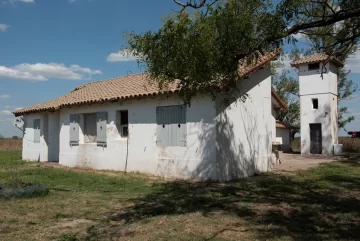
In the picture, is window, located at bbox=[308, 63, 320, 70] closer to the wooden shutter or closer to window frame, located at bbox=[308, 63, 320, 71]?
window frame, located at bbox=[308, 63, 320, 71]

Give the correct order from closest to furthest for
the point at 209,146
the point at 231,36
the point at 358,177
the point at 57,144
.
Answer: the point at 231,36 < the point at 209,146 < the point at 358,177 < the point at 57,144

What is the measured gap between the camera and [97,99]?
15219 mm

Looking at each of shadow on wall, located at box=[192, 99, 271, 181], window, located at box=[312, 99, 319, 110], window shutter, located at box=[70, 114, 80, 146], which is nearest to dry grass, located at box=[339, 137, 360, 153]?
window, located at box=[312, 99, 319, 110]

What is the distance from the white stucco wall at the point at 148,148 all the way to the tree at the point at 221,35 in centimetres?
461

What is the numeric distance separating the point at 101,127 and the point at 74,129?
7.14ft

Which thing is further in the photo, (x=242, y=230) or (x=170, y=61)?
(x=170, y=61)

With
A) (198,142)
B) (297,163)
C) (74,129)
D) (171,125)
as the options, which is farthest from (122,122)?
(297,163)

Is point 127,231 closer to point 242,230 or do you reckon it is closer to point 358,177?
point 242,230

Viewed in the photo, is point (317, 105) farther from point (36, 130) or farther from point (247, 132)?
point (36, 130)

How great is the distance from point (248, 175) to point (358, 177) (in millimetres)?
3937

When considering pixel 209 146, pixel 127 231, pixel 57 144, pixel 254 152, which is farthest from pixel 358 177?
pixel 57 144

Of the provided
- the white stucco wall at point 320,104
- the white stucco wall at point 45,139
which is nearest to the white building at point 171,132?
the white stucco wall at point 45,139

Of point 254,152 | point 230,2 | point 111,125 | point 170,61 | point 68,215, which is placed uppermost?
point 230,2

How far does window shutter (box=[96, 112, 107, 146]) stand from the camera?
604 inches
